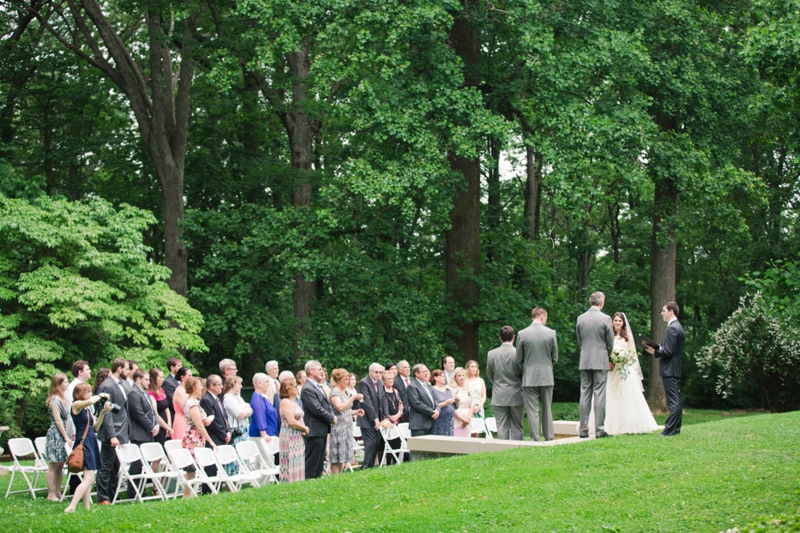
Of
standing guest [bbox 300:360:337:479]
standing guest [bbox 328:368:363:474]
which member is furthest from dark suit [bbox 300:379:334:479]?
standing guest [bbox 328:368:363:474]

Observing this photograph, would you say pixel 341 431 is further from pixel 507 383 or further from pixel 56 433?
pixel 56 433

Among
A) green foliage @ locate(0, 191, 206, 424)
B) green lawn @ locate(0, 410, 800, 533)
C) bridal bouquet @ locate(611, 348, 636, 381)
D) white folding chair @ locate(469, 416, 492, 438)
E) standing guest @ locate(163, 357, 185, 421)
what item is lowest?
green lawn @ locate(0, 410, 800, 533)

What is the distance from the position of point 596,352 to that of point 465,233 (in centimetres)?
984

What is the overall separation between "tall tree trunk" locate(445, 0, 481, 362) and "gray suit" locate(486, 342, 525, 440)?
7.70 metres

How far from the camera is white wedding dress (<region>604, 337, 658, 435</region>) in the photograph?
1160cm

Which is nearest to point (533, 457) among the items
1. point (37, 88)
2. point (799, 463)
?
point (799, 463)

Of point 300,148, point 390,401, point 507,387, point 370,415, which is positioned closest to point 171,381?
point 370,415

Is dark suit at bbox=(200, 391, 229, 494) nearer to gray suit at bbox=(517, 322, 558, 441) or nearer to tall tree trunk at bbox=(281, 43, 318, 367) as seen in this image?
gray suit at bbox=(517, 322, 558, 441)

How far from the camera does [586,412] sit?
38.3 ft

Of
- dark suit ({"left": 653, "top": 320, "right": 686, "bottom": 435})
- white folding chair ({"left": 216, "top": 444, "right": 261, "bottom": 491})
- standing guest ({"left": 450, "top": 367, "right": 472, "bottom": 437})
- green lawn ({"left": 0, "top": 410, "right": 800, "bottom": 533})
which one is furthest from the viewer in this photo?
standing guest ({"left": 450, "top": 367, "right": 472, "bottom": 437})

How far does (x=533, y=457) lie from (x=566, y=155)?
8474 millimetres

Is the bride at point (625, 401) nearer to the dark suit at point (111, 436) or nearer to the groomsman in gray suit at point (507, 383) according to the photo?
the groomsman in gray suit at point (507, 383)

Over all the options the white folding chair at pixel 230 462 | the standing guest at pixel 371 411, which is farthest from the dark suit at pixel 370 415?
the white folding chair at pixel 230 462

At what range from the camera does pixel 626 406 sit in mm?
11703
